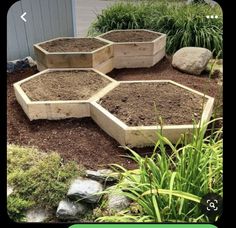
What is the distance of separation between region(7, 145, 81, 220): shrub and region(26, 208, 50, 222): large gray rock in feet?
0.05

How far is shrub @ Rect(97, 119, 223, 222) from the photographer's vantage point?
93cm

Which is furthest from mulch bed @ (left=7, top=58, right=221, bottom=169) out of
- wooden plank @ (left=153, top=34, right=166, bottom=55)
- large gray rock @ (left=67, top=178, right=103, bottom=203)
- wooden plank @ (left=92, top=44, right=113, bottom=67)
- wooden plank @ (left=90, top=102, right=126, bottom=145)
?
wooden plank @ (left=92, top=44, right=113, bottom=67)

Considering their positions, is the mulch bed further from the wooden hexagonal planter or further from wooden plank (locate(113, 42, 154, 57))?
wooden plank (locate(113, 42, 154, 57))

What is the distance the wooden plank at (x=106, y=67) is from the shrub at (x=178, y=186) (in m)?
0.89

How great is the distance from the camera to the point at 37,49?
1.66 metres

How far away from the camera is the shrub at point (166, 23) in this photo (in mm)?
1407

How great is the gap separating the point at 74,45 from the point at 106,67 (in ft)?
0.66

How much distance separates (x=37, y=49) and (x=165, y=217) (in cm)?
104

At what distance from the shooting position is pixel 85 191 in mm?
1064

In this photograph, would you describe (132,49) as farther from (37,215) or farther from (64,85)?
(37,215)

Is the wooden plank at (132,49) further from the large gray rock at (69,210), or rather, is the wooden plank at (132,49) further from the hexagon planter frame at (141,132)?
the large gray rock at (69,210)

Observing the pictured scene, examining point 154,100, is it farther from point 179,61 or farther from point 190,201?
point 190,201

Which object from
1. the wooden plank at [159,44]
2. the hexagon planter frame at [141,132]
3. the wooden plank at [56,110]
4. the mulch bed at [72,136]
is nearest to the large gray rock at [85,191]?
the mulch bed at [72,136]
